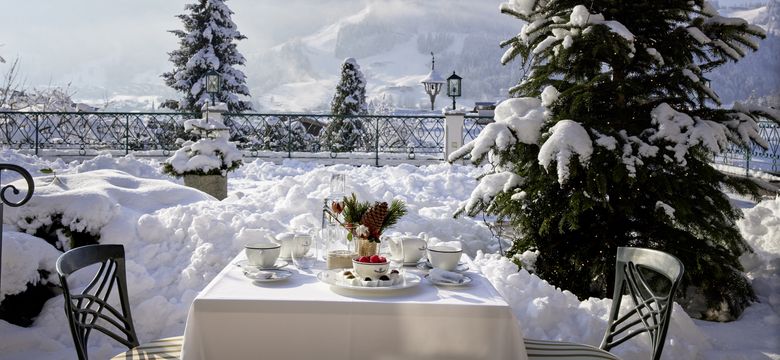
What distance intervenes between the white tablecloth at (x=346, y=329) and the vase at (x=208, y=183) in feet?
21.0

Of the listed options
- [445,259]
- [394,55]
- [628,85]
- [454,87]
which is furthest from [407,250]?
[394,55]

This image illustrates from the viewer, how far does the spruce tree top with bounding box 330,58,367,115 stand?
1900cm

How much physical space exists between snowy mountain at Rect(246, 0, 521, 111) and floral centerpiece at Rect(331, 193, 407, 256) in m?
51.3

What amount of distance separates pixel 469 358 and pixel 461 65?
65189 mm

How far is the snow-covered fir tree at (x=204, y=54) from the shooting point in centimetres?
1816

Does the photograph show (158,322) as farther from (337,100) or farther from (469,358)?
(337,100)

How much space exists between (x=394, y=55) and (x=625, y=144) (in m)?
73.3

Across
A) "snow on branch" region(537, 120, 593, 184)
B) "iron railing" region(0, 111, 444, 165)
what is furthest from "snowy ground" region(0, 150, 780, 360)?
"iron railing" region(0, 111, 444, 165)

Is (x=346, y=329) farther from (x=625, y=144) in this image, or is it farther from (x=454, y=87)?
(x=454, y=87)

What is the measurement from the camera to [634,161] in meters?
3.72

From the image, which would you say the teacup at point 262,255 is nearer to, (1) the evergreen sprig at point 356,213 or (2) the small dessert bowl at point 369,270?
(1) the evergreen sprig at point 356,213

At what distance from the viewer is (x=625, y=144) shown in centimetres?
377

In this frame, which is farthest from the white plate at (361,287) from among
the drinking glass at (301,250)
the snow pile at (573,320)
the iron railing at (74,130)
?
the iron railing at (74,130)

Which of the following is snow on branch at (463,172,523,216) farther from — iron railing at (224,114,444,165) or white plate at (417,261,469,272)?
iron railing at (224,114,444,165)
